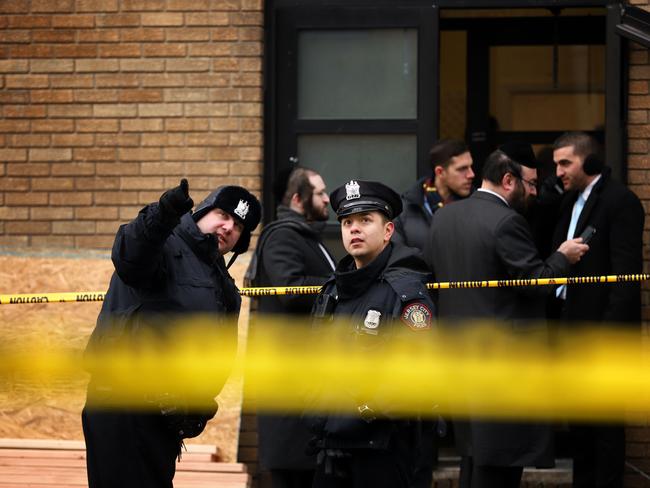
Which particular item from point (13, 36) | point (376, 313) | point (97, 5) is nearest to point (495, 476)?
point (376, 313)

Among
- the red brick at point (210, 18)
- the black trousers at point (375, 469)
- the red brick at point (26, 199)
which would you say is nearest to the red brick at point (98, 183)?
the red brick at point (26, 199)

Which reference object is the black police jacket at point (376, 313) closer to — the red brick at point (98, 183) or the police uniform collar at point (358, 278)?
the police uniform collar at point (358, 278)

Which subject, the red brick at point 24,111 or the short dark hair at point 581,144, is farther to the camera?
the red brick at point 24,111

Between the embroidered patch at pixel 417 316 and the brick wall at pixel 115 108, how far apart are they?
10.6 feet

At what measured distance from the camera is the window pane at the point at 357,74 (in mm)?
8375

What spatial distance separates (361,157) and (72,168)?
71.3 inches

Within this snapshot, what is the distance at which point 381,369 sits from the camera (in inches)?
200

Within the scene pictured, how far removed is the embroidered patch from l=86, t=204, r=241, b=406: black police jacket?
729 mm

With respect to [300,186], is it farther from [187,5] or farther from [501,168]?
[187,5]

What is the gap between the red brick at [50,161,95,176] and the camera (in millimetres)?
8320

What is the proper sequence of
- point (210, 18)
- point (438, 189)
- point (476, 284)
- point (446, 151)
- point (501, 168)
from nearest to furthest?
point (476, 284) → point (501, 168) → point (446, 151) → point (438, 189) → point (210, 18)

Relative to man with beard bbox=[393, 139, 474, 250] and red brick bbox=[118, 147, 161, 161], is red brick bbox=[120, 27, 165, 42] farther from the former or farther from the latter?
man with beard bbox=[393, 139, 474, 250]

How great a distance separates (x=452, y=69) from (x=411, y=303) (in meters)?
5.47

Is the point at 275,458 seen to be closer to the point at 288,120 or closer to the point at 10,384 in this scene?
the point at 10,384
